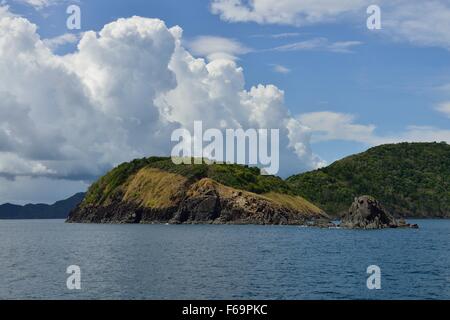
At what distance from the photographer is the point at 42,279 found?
6994 centimetres

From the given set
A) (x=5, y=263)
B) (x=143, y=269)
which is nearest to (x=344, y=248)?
(x=143, y=269)

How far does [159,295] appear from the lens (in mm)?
57312

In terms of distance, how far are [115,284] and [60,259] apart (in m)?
37.0

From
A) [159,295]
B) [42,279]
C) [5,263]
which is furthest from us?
[5,263]

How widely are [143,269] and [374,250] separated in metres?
57.0

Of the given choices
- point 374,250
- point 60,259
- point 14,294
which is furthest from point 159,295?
point 374,250

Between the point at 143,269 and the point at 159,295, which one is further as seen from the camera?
the point at 143,269

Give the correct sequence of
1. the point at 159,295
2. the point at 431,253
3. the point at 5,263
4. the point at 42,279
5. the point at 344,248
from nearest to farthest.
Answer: the point at 159,295 < the point at 42,279 < the point at 5,263 < the point at 431,253 < the point at 344,248
